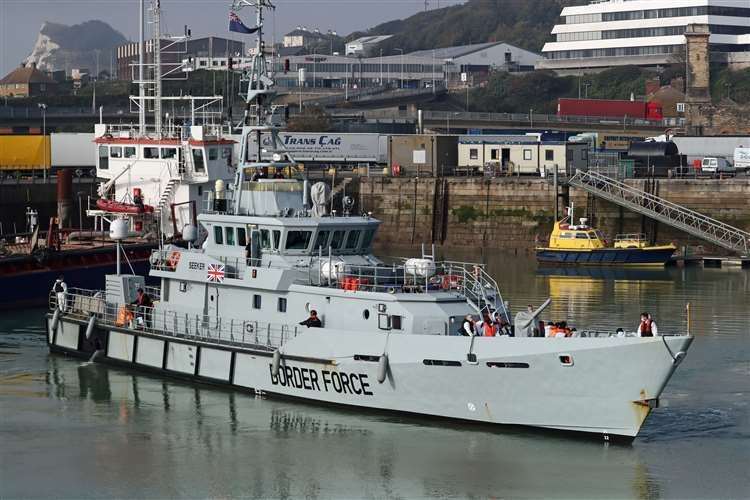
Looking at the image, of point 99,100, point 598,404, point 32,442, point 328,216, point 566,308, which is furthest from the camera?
point 99,100

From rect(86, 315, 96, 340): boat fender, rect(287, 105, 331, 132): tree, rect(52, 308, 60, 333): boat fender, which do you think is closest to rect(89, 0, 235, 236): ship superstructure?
rect(52, 308, 60, 333): boat fender

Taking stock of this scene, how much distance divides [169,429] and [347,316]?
189 inches

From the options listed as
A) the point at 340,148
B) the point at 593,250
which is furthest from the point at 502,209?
the point at 340,148

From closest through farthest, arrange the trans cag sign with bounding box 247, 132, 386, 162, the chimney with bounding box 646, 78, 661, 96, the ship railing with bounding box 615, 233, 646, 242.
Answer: the ship railing with bounding box 615, 233, 646, 242
the trans cag sign with bounding box 247, 132, 386, 162
the chimney with bounding box 646, 78, 661, 96

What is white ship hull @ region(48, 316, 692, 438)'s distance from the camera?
27.2 metres

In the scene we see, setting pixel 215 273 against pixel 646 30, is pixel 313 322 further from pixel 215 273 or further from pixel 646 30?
pixel 646 30

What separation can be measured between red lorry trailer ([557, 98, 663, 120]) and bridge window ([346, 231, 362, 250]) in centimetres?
8212

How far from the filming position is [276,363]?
3134cm

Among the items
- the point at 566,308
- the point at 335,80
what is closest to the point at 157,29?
the point at 566,308

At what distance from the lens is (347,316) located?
3100 cm

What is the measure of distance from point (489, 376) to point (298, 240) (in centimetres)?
699

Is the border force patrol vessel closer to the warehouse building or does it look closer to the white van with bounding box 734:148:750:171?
the warehouse building

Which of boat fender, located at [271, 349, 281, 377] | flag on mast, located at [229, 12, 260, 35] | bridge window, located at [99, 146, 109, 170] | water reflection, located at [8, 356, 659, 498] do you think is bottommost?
water reflection, located at [8, 356, 659, 498]

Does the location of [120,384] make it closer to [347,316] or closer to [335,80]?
[347,316]
